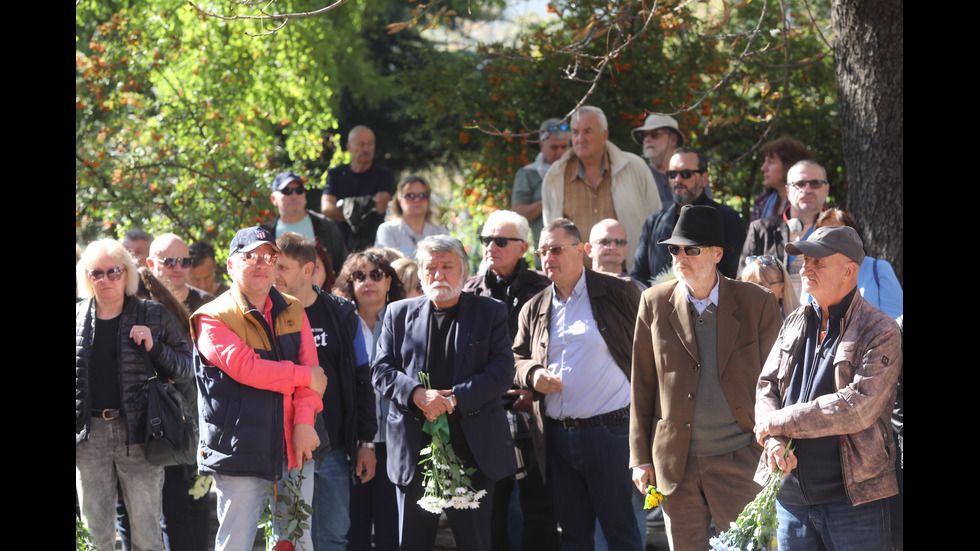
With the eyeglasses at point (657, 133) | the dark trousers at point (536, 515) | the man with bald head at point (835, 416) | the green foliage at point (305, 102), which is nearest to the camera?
the man with bald head at point (835, 416)

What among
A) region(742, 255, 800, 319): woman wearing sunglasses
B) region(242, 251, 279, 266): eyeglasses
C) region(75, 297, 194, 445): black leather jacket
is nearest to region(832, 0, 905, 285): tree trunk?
region(742, 255, 800, 319): woman wearing sunglasses

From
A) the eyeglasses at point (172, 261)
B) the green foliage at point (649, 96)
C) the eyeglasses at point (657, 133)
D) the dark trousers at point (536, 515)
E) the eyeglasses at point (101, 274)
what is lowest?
the dark trousers at point (536, 515)

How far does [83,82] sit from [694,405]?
9076 mm

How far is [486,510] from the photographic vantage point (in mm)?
5336

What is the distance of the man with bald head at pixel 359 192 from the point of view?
938 cm

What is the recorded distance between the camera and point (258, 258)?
16.4 feet

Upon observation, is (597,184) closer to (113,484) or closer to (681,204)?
(681,204)

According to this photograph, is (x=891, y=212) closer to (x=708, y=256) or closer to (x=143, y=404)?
(x=708, y=256)

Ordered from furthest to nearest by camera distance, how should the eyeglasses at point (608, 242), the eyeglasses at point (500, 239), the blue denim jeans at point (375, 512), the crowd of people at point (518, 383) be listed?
the eyeglasses at point (608, 242) < the eyeglasses at point (500, 239) < the blue denim jeans at point (375, 512) < the crowd of people at point (518, 383)

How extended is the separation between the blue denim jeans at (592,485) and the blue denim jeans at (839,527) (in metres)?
1.54

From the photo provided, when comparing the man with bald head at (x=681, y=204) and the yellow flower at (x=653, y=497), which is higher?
the man with bald head at (x=681, y=204)

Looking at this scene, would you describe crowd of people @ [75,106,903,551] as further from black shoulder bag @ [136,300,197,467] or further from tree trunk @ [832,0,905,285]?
tree trunk @ [832,0,905,285]

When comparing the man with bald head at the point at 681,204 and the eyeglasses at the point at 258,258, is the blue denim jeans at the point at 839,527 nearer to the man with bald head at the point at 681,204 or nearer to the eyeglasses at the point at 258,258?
the eyeglasses at the point at 258,258

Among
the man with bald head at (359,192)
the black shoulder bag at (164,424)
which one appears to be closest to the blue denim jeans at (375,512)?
the black shoulder bag at (164,424)
